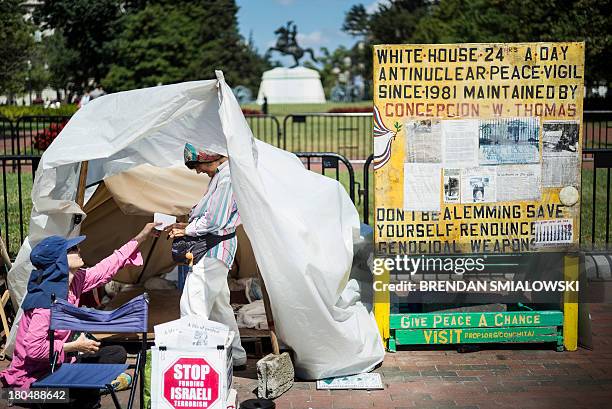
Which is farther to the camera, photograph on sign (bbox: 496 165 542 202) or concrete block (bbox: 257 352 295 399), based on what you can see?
photograph on sign (bbox: 496 165 542 202)

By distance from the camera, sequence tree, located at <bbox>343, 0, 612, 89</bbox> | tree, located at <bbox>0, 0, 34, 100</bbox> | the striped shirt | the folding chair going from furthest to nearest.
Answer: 1. tree, located at <bbox>0, 0, 34, 100</bbox>
2. tree, located at <bbox>343, 0, 612, 89</bbox>
3. the striped shirt
4. the folding chair

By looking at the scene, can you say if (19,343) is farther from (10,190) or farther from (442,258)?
(10,190)

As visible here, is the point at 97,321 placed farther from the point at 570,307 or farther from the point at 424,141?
the point at 570,307

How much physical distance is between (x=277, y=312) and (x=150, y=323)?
191 cm

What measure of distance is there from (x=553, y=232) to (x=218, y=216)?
8.95 feet

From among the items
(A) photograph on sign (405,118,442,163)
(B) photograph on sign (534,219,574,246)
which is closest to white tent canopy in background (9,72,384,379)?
(A) photograph on sign (405,118,442,163)

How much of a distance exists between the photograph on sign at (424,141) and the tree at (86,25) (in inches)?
1711

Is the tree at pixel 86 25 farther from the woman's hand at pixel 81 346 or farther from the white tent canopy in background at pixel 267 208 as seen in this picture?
the woman's hand at pixel 81 346

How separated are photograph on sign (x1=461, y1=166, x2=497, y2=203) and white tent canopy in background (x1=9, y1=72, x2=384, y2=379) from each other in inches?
37.4

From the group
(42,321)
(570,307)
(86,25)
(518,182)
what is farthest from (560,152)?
(86,25)

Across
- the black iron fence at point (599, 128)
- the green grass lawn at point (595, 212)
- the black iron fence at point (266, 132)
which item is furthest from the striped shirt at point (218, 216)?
the black iron fence at point (266, 132)

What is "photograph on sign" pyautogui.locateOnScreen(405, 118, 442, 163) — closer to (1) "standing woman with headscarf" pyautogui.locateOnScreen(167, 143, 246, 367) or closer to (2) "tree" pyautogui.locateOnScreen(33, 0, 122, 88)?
(1) "standing woman with headscarf" pyautogui.locateOnScreen(167, 143, 246, 367)

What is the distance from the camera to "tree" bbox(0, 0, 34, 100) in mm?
30344

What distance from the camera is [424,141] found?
646 centimetres
